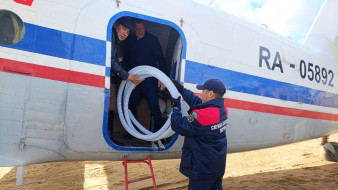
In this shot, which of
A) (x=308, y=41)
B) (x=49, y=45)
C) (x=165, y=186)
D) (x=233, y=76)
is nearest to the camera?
(x=49, y=45)

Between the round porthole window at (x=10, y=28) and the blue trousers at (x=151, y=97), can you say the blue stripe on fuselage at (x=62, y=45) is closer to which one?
the round porthole window at (x=10, y=28)

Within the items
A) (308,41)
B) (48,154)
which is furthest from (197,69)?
(308,41)

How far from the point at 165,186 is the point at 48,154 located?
3526 mm

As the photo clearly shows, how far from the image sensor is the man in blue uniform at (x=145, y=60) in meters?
3.49

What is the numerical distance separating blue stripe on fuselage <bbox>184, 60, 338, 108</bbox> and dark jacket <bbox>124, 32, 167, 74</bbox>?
507mm

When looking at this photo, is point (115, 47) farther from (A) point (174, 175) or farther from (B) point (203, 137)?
(A) point (174, 175)

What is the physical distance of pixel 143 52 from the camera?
3.56 m

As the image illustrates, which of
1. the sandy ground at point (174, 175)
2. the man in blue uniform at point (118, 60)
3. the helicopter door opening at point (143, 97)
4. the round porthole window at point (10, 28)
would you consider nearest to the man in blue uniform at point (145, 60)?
the helicopter door opening at point (143, 97)

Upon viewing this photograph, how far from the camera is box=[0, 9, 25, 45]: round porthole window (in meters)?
2.37

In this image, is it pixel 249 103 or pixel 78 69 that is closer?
pixel 78 69

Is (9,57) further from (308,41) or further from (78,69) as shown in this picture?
(308,41)

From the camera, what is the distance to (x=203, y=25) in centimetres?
364

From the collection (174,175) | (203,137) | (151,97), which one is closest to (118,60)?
(151,97)

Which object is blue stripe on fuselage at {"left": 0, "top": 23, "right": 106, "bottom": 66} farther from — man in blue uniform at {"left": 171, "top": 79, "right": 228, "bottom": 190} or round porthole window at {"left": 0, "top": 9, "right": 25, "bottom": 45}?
man in blue uniform at {"left": 171, "top": 79, "right": 228, "bottom": 190}
